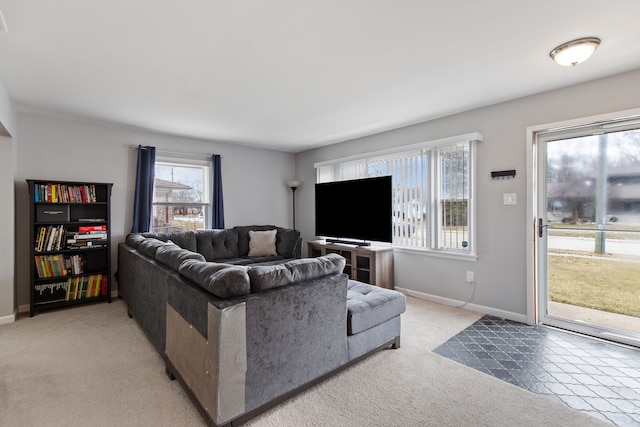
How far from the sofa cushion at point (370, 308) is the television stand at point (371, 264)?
1343mm

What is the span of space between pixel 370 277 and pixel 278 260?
59.1 inches

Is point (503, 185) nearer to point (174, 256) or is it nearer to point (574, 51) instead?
point (574, 51)

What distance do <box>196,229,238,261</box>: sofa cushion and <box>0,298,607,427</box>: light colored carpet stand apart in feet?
5.85

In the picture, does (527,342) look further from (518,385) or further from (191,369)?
(191,369)

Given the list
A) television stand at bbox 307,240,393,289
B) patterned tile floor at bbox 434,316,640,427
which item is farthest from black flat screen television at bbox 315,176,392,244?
patterned tile floor at bbox 434,316,640,427

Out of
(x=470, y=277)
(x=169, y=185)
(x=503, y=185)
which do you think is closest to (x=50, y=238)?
(x=169, y=185)

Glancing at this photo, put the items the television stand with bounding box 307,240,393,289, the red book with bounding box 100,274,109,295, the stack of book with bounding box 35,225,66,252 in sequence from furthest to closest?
the television stand with bounding box 307,240,393,289 < the red book with bounding box 100,274,109,295 < the stack of book with bounding box 35,225,66,252

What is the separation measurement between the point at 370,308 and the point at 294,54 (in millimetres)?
2037

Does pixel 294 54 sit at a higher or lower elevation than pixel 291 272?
higher

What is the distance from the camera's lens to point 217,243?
4.69 meters

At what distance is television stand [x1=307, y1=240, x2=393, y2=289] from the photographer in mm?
4137

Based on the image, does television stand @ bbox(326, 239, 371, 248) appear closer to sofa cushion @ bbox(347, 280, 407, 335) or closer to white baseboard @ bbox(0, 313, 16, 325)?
sofa cushion @ bbox(347, 280, 407, 335)

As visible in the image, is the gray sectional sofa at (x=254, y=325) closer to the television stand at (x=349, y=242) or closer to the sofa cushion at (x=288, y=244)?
the television stand at (x=349, y=242)

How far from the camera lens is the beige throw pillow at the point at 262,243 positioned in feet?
16.1
